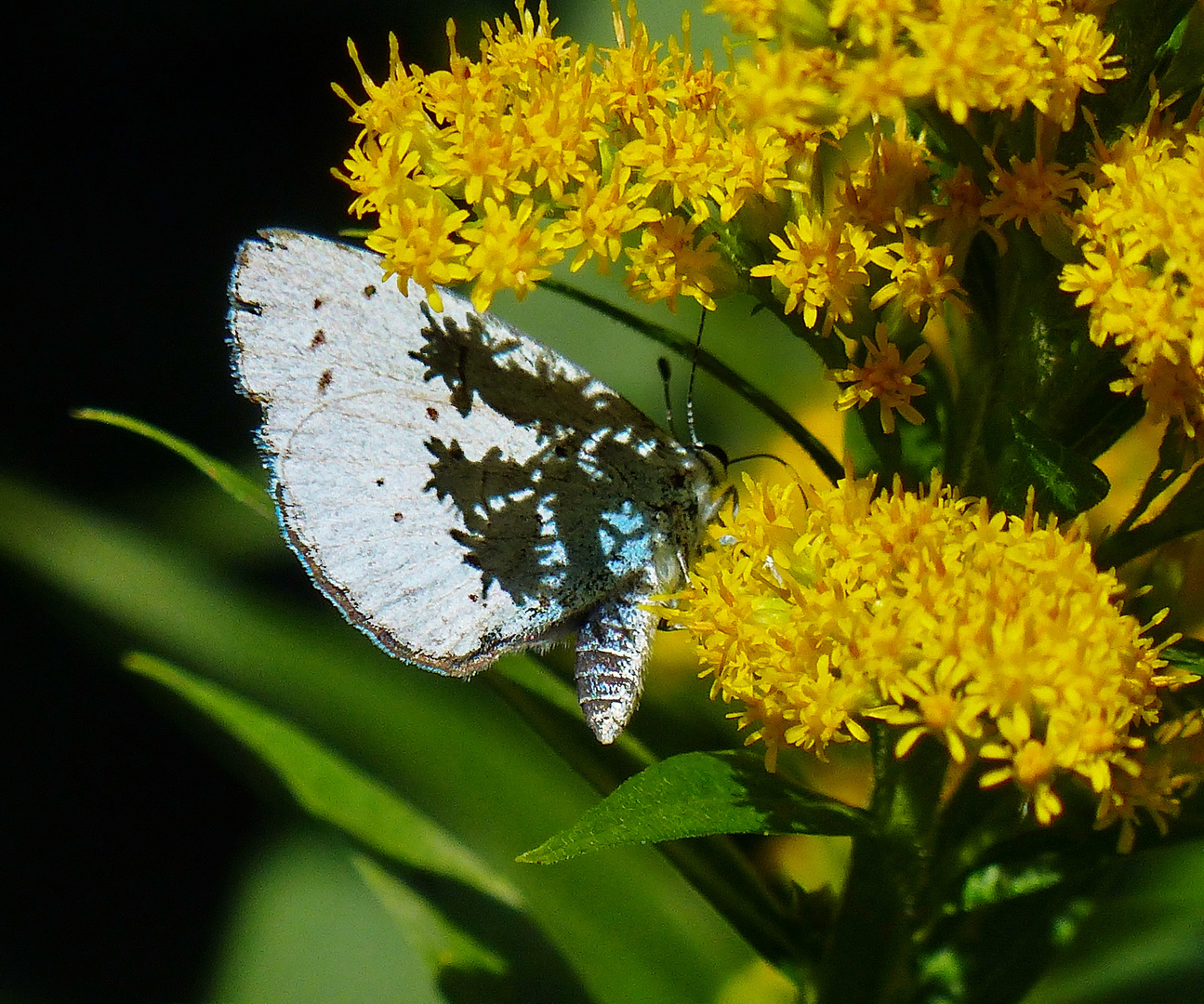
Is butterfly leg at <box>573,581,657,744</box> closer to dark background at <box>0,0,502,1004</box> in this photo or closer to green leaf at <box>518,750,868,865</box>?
green leaf at <box>518,750,868,865</box>

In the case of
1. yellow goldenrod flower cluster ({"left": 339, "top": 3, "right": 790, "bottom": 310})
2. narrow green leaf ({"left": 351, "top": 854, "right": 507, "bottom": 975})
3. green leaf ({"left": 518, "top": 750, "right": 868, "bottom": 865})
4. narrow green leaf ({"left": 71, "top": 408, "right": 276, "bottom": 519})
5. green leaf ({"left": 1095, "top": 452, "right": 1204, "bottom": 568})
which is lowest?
narrow green leaf ({"left": 351, "top": 854, "right": 507, "bottom": 975})

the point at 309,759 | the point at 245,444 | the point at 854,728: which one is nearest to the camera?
the point at 854,728

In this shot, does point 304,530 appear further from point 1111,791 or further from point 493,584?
point 1111,791

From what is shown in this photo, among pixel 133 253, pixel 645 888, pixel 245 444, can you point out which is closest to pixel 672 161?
pixel 645 888

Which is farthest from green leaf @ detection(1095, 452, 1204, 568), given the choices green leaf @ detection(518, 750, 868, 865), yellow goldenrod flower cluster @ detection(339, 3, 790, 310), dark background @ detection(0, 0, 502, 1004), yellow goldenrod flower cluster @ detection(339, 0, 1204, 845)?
dark background @ detection(0, 0, 502, 1004)

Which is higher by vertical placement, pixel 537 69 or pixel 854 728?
pixel 537 69
